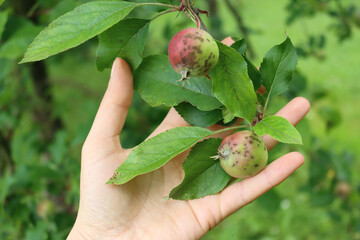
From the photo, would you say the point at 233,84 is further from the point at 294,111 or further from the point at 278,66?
the point at 294,111

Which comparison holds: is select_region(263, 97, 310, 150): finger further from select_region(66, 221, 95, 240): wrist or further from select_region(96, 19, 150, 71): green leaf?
select_region(66, 221, 95, 240): wrist

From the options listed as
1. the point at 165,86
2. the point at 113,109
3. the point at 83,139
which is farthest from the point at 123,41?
the point at 83,139

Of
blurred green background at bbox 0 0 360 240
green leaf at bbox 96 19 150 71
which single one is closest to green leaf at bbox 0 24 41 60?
blurred green background at bbox 0 0 360 240

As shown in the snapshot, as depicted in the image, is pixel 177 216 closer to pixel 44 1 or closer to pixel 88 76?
pixel 44 1

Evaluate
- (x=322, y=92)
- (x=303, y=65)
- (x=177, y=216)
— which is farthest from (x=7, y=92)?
(x=303, y=65)

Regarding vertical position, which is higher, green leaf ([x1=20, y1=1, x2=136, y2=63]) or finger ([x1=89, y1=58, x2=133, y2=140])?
green leaf ([x1=20, y1=1, x2=136, y2=63])
